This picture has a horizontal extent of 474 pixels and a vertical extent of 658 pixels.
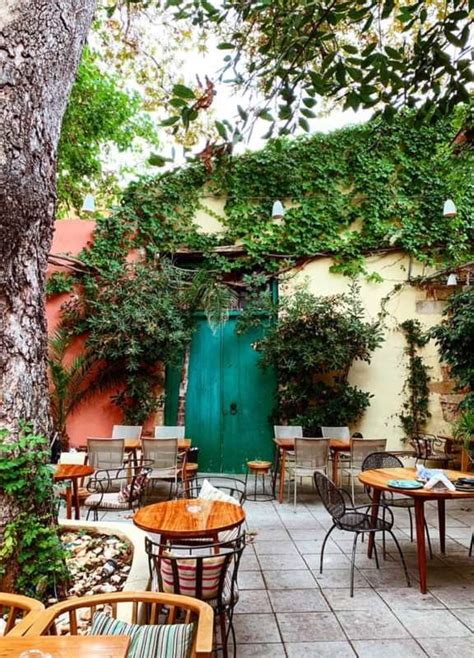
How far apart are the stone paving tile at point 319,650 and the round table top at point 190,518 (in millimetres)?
697

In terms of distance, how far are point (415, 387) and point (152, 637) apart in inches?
257

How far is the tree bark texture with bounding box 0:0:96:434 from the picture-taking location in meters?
2.29

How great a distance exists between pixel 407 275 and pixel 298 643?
20.5ft

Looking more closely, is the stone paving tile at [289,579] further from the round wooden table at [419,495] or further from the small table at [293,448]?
the small table at [293,448]

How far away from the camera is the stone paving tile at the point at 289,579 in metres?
3.34

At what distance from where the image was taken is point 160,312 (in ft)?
23.3

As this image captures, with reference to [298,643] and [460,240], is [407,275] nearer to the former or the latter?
[460,240]

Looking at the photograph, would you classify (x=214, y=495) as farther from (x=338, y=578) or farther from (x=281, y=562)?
(x=338, y=578)

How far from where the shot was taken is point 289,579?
3461 millimetres

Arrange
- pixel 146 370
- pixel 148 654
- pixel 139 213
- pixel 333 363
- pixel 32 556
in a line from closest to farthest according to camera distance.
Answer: pixel 148 654, pixel 32 556, pixel 333 363, pixel 146 370, pixel 139 213

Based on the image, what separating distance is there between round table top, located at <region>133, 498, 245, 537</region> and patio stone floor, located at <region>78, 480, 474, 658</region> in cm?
63

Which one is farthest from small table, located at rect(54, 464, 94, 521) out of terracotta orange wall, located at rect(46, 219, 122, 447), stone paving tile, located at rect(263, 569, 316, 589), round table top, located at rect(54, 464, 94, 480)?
terracotta orange wall, located at rect(46, 219, 122, 447)

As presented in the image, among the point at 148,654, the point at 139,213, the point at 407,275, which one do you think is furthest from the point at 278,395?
the point at 148,654

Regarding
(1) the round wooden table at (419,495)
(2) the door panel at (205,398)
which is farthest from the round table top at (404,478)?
(2) the door panel at (205,398)
